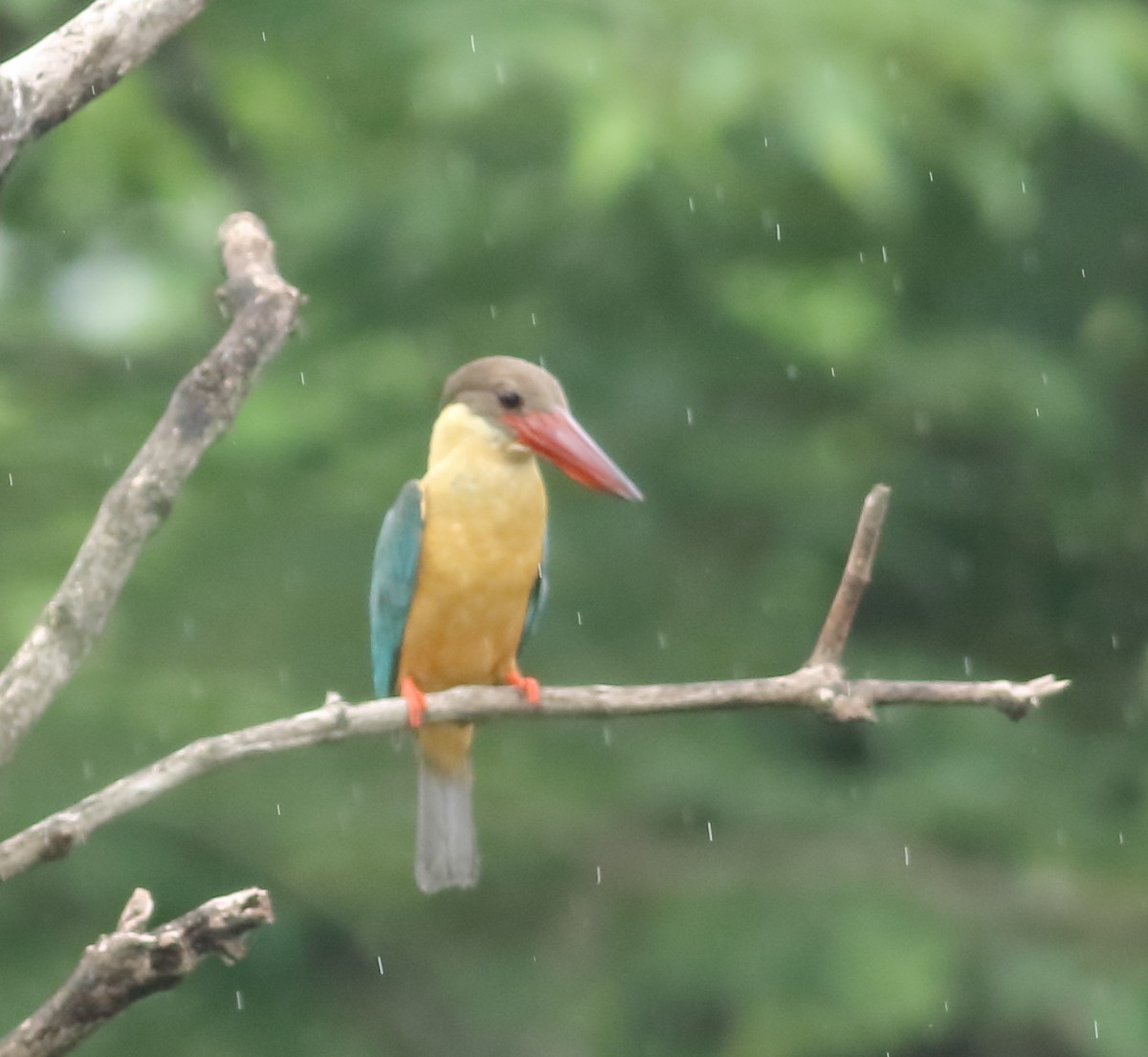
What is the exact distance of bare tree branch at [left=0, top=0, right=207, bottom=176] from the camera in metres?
2.20

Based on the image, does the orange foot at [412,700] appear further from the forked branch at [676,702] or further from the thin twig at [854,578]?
the thin twig at [854,578]

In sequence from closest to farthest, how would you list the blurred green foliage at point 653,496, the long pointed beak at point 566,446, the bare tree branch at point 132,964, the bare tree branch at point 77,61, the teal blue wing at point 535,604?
the bare tree branch at point 132,964 → the bare tree branch at point 77,61 → the long pointed beak at point 566,446 → the teal blue wing at point 535,604 → the blurred green foliage at point 653,496

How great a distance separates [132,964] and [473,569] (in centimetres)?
167

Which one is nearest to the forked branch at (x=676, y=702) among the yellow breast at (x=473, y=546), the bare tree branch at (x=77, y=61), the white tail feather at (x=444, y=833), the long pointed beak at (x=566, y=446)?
the long pointed beak at (x=566, y=446)

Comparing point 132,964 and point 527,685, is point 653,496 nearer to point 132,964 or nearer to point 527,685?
point 527,685

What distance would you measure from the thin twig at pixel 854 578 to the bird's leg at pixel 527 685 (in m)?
0.41

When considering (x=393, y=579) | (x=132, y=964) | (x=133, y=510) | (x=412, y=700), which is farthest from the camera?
(x=393, y=579)

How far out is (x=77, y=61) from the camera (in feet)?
7.45

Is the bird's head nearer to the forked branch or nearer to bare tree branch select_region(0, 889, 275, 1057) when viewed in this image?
the forked branch

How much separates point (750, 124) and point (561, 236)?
1.79ft

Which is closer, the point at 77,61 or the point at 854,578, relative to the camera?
the point at 77,61

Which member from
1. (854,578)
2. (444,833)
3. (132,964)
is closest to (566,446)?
(854,578)

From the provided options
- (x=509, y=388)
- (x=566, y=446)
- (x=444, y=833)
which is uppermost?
(x=509, y=388)

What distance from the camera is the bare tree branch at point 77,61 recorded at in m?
2.20
